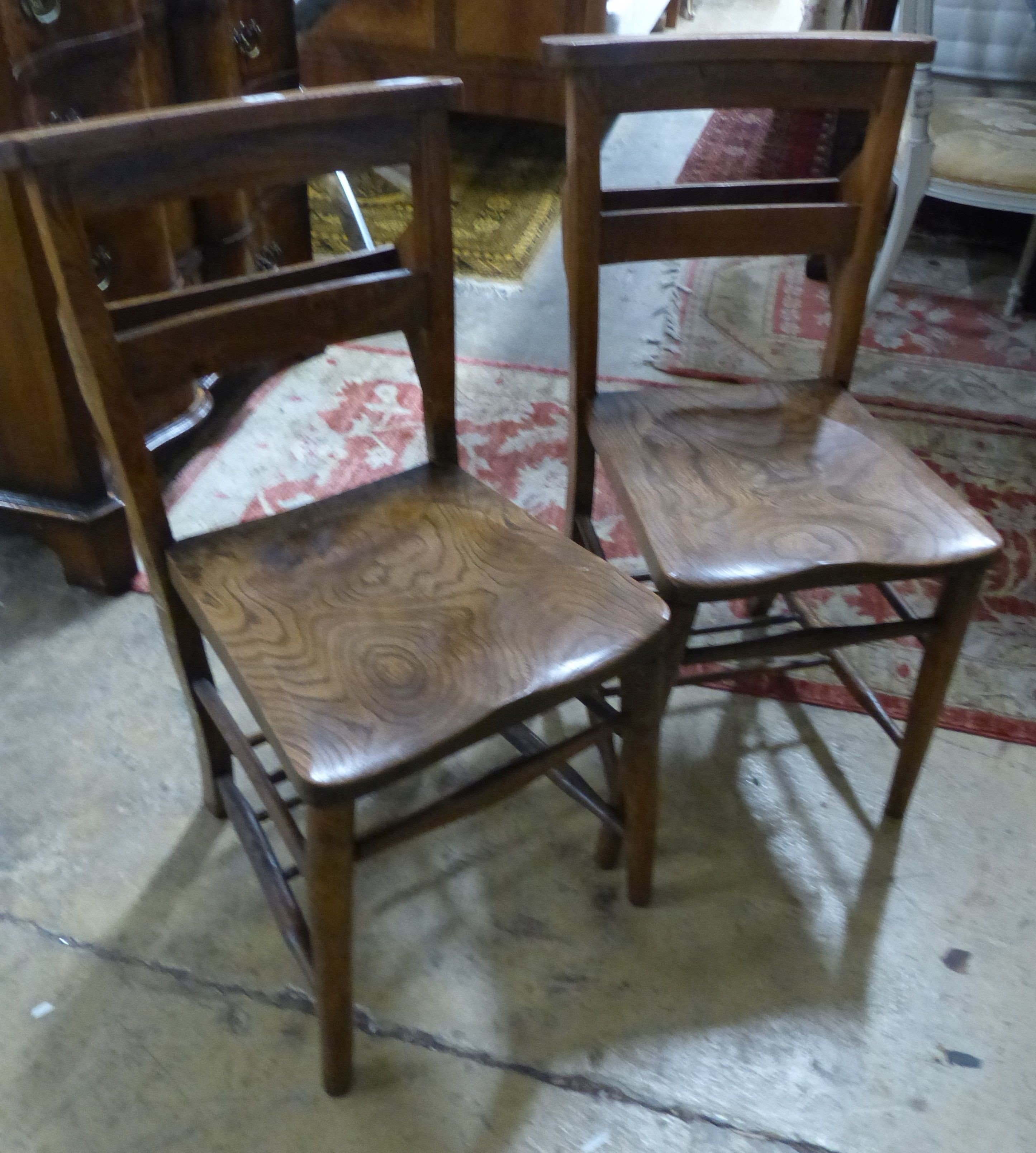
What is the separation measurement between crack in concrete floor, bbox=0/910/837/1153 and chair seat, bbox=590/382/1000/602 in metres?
0.51

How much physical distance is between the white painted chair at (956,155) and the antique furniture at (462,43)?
43.0 inches

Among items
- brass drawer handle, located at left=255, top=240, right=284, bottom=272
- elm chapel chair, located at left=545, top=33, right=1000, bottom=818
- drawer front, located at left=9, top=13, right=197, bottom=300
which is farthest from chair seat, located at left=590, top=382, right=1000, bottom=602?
brass drawer handle, located at left=255, top=240, right=284, bottom=272

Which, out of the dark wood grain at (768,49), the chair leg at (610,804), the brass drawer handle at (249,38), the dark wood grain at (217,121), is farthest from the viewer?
the brass drawer handle at (249,38)

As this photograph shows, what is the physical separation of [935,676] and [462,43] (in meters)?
2.53

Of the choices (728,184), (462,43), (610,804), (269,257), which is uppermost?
(728,184)

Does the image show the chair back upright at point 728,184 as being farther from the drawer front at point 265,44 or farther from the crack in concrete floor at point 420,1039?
the drawer front at point 265,44

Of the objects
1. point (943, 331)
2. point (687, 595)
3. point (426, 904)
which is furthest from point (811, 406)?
point (943, 331)

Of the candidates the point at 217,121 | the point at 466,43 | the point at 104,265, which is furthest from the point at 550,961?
the point at 466,43

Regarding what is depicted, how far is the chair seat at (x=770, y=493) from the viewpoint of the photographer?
975mm

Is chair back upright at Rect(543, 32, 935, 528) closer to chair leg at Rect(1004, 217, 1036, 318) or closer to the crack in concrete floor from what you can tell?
the crack in concrete floor

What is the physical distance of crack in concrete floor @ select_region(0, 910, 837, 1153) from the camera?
3.21 feet

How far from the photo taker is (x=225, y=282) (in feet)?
3.17

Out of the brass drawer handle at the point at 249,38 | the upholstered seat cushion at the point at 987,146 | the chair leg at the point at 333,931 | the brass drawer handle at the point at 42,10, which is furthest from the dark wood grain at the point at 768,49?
the upholstered seat cushion at the point at 987,146

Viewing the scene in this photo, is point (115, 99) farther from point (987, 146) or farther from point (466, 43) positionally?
point (466, 43)
